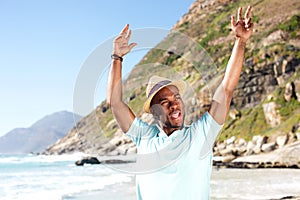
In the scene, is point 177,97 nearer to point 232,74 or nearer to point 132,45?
point 232,74

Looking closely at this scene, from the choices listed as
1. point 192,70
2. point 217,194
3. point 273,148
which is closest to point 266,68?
point 273,148

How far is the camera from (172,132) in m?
2.60

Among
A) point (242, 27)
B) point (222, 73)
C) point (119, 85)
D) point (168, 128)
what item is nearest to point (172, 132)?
point (168, 128)

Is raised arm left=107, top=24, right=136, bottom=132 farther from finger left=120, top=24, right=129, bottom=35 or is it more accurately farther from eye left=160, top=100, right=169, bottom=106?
eye left=160, top=100, right=169, bottom=106

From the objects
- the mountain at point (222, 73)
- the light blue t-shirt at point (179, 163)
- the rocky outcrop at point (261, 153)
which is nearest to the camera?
the light blue t-shirt at point (179, 163)

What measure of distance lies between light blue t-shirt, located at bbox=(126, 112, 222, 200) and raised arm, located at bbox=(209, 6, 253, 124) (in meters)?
0.06

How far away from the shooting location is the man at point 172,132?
2479 millimetres

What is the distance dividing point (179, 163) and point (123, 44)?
29.8 inches

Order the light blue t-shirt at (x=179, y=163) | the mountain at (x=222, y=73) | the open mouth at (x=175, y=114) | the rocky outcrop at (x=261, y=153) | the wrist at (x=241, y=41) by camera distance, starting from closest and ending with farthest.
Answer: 1. the light blue t-shirt at (x=179, y=163)
2. the open mouth at (x=175, y=114)
3. the wrist at (x=241, y=41)
4. the mountain at (x=222, y=73)
5. the rocky outcrop at (x=261, y=153)

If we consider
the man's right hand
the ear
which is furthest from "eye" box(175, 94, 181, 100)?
the man's right hand

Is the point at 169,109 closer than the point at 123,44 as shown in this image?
Yes

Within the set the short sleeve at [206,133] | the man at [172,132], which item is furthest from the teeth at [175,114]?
the short sleeve at [206,133]

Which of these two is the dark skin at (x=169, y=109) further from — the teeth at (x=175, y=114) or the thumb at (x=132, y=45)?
the thumb at (x=132, y=45)

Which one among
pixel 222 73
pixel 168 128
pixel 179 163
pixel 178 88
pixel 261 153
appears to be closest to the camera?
pixel 179 163
